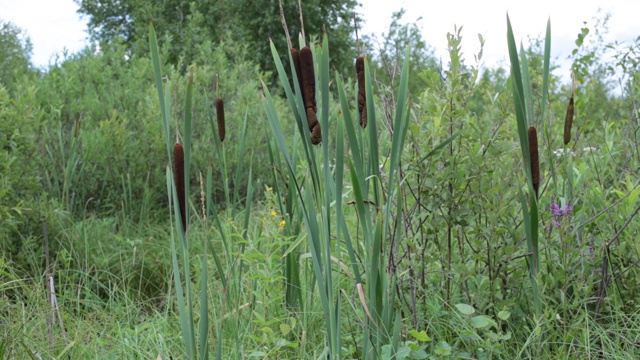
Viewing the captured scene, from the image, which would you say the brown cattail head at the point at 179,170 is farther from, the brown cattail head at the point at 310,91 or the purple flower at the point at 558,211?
the purple flower at the point at 558,211

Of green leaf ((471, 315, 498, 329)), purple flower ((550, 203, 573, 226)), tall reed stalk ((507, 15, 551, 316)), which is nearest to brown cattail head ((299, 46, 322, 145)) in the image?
tall reed stalk ((507, 15, 551, 316))

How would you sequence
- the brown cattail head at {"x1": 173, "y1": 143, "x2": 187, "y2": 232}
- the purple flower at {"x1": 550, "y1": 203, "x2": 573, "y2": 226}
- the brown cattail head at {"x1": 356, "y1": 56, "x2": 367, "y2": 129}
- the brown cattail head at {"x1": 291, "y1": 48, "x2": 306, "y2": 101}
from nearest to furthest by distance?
the brown cattail head at {"x1": 173, "y1": 143, "x2": 187, "y2": 232}, the brown cattail head at {"x1": 291, "y1": 48, "x2": 306, "y2": 101}, the brown cattail head at {"x1": 356, "y1": 56, "x2": 367, "y2": 129}, the purple flower at {"x1": 550, "y1": 203, "x2": 573, "y2": 226}

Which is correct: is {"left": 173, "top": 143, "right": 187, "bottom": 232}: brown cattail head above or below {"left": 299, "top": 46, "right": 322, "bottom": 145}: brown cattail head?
below

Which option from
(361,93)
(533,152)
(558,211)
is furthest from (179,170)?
(558,211)

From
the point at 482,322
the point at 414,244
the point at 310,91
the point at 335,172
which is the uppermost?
the point at 310,91

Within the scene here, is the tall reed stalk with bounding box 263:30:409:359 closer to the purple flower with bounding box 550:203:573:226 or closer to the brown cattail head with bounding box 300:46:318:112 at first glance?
the brown cattail head with bounding box 300:46:318:112

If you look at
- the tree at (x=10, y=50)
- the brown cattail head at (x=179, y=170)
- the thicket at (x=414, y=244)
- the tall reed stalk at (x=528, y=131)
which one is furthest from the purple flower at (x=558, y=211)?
the tree at (x=10, y=50)

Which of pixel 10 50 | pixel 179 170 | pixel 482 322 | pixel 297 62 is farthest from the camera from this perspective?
pixel 10 50

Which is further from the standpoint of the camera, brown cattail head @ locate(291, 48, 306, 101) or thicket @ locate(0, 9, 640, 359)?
thicket @ locate(0, 9, 640, 359)

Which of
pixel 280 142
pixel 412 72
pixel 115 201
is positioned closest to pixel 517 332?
pixel 280 142

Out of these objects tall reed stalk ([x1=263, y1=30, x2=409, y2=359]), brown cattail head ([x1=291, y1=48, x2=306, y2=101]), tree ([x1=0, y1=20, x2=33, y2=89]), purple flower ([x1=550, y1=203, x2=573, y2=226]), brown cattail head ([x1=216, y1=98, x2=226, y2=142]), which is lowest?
purple flower ([x1=550, y1=203, x2=573, y2=226])

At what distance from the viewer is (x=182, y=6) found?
79.1 feet

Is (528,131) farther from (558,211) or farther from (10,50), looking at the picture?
(10,50)

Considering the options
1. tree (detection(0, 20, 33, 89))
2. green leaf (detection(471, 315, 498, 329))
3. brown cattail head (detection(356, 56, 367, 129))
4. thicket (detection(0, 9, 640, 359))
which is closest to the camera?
thicket (detection(0, 9, 640, 359))
